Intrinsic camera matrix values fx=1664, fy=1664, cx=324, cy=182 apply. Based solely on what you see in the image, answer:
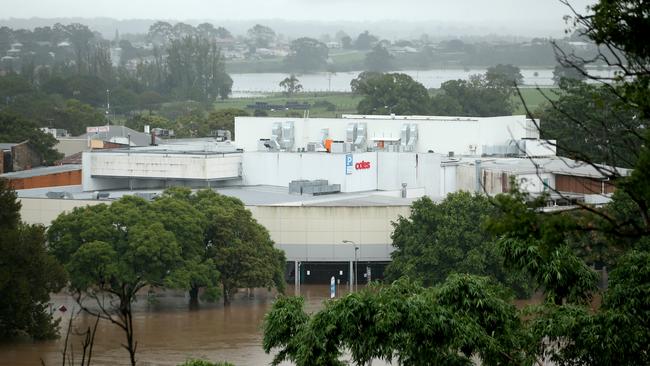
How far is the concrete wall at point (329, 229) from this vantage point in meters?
43.1

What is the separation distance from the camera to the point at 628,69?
48.5 feet

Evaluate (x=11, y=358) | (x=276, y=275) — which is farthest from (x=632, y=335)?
(x=276, y=275)

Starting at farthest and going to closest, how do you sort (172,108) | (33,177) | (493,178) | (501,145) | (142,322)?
(172,108)
(501,145)
(33,177)
(493,178)
(142,322)

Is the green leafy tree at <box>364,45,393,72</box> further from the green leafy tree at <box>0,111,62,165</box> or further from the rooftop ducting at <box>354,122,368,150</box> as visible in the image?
the rooftop ducting at <box>354,122,368,150</box>

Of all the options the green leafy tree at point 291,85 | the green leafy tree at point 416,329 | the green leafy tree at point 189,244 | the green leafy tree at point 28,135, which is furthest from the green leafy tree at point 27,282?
the green leafy tree at point 291,85

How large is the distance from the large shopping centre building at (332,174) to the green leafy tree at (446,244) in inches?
81.4

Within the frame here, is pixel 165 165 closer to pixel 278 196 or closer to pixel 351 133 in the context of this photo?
pixel 278 196

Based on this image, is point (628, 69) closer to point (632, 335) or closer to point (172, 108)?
point (632, 335)

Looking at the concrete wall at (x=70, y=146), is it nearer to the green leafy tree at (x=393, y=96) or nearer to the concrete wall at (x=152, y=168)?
the concrete wall at (x=152, y=168)

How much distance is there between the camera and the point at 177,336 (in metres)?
34.4

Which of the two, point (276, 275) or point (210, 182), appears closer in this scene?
point (276, 275)

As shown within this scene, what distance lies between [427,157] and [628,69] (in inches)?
1368

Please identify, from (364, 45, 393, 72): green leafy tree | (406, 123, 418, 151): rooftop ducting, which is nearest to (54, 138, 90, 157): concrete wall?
(406, 123, 418, 151): rooftop ducting

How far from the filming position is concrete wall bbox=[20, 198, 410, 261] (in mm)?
43062
